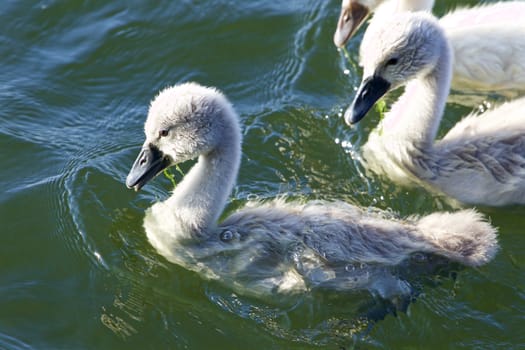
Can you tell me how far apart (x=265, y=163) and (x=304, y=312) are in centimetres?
163

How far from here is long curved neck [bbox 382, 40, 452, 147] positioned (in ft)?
21.2

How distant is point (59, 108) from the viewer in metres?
7.59

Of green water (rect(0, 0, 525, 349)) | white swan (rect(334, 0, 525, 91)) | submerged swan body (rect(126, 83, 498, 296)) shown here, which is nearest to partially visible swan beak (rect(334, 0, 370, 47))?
white swan (rect(334, 0, 525, 91))

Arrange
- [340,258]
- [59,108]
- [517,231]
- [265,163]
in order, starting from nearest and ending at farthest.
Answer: [340,258], [517,231], [265,163], [59,108]

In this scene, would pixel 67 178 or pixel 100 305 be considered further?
pixel 67 178

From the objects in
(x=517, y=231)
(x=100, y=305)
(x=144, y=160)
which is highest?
(x=144, y=160)

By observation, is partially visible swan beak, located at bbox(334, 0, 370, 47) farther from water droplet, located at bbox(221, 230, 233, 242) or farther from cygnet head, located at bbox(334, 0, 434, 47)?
water droplet, located at bbox(221, 230, 233, 242)

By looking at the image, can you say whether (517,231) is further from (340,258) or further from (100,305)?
(100,305)

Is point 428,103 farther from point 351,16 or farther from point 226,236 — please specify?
point 226,236

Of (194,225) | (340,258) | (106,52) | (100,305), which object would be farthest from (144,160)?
(106,52)

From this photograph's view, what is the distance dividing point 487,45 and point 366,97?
4.61 feet

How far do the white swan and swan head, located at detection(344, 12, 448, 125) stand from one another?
29.1 inches

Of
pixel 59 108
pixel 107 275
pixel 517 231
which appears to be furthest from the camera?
pixel 59 108

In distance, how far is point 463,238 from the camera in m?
5.65
